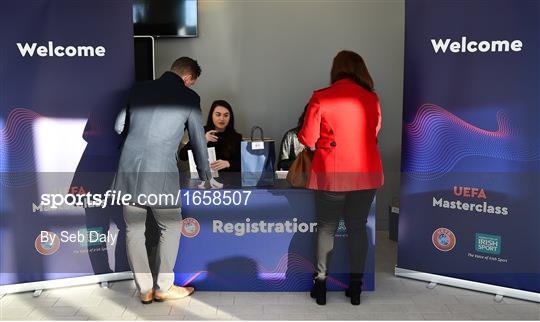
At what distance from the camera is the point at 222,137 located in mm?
4246

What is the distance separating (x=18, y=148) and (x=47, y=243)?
0.61m

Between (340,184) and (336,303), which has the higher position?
(340,184)

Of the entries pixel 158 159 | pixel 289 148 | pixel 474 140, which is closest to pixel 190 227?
pixel 158 159

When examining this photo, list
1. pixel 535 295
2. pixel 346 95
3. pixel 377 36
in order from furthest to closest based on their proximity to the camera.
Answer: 1. pixel 377 36
2. pixel 535 295
3. pixel 346 95

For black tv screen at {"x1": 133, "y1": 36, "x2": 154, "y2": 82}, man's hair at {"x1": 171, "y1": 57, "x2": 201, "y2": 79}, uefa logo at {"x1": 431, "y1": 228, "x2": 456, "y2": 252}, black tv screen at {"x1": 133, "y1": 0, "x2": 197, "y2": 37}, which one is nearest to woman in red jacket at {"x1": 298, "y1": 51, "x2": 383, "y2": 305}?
uefa logo at {"x1": 431, "y1": 228, "x2": 456, "y2": 252}

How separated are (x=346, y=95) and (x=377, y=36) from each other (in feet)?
6.24

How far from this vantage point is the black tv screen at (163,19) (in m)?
4.58

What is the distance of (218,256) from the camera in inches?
133

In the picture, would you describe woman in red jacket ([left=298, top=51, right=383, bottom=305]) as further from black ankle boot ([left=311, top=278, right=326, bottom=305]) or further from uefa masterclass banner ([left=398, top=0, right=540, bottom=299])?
uefa masterclass banner ([left=398, top=0, right=540, bottom=299])

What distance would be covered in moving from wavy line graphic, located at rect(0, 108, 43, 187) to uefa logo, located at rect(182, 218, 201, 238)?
976 mm

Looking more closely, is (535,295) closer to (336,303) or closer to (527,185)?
(527,185)

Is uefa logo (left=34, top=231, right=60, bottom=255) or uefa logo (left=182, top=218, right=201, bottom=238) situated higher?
uefa logo (left=182, top=218, right=201, bottom=238)

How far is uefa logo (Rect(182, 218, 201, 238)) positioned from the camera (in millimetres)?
3344

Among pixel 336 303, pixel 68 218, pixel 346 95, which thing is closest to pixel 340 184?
pixel 346 95
